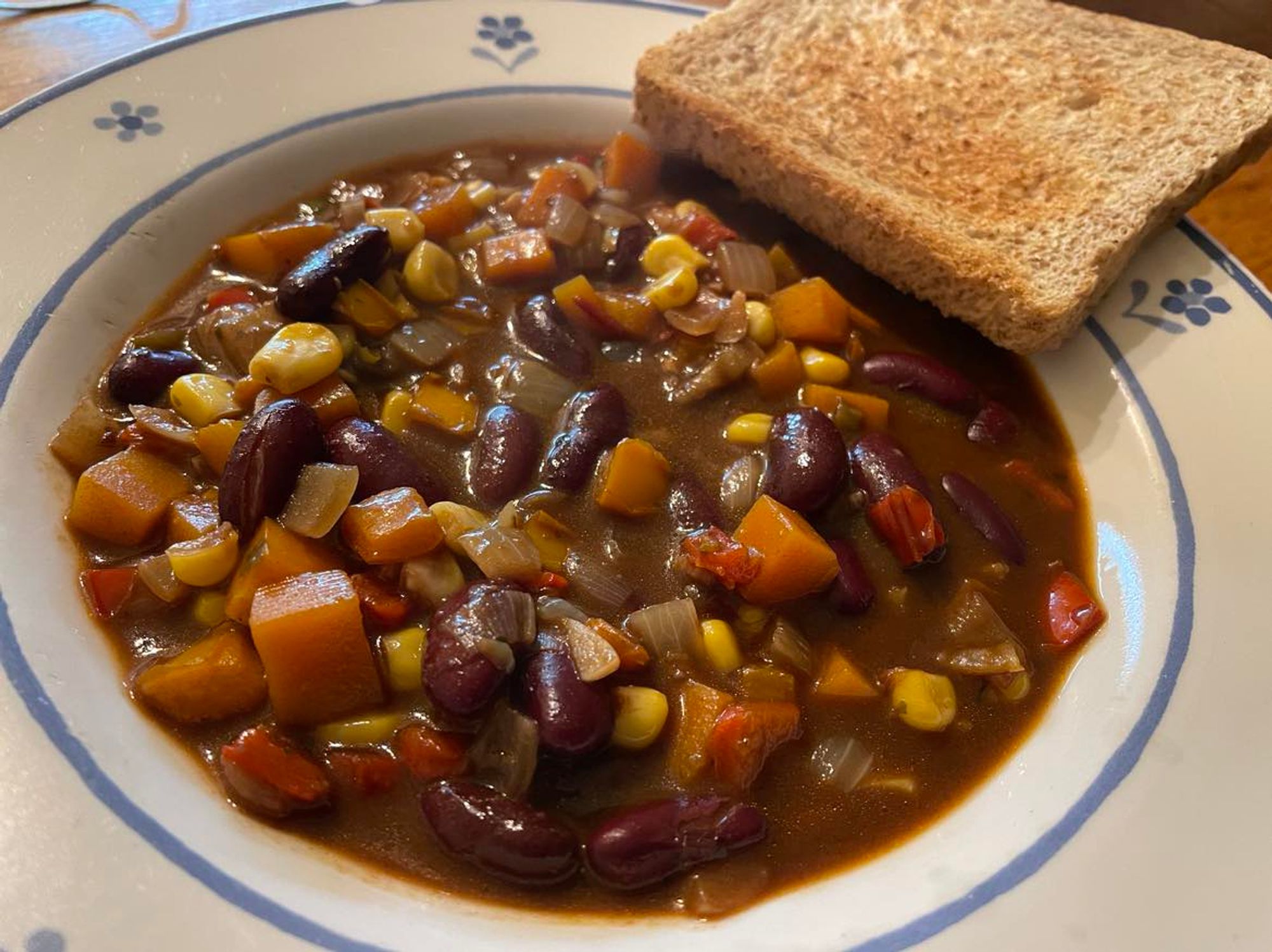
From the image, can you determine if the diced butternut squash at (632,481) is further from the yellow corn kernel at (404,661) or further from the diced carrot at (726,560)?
the yellow corn kernel at (404,661)

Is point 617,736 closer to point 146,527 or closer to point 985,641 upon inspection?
point 985,641

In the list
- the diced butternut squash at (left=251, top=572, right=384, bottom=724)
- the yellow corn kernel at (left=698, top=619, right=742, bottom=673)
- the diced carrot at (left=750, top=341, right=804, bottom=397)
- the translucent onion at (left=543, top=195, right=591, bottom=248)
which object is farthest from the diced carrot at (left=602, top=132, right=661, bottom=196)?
the diced butternut squash at (left=251, top=572, right=384, bottom=724)

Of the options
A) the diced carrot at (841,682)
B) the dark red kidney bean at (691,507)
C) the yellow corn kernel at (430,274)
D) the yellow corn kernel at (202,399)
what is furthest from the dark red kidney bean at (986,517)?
the yellow corn kernel at (202,399)

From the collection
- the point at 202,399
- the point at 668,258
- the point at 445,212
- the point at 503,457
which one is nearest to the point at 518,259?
the point at 445,212

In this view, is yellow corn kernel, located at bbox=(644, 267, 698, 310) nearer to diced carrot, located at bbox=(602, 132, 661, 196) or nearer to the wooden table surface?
diced carrot, located at bbox=(602, 132, 661, 196)

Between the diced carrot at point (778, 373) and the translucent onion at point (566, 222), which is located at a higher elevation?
the translucent onion at point (566, 222)

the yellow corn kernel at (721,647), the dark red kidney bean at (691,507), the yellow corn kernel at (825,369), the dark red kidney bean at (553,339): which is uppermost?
the dark red kidney bean at (553,339)
